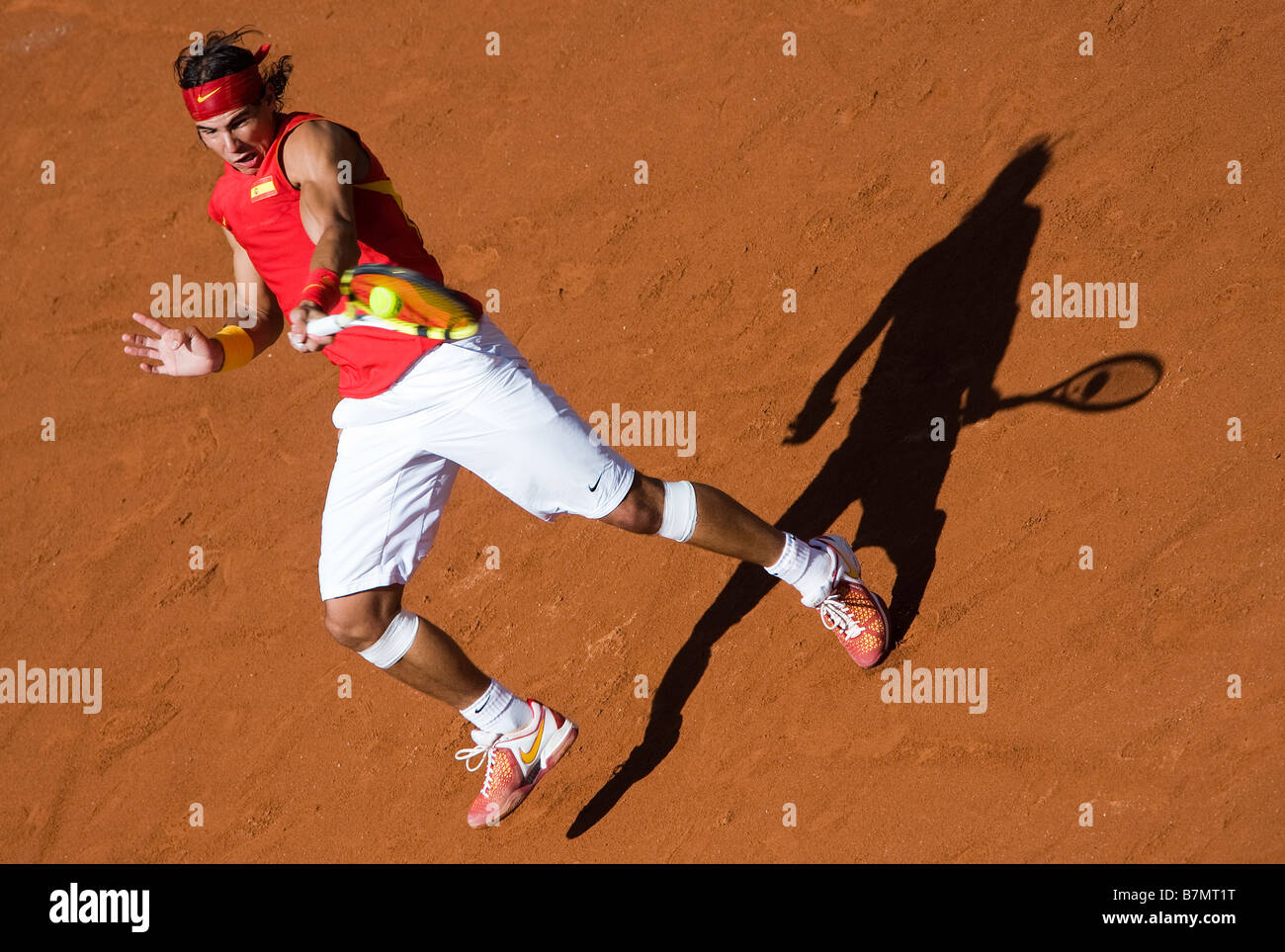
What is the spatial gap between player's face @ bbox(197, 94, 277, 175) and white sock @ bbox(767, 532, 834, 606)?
218 cm

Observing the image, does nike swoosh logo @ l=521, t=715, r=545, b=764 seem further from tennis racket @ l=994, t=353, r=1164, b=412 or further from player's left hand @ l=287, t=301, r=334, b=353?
tennis racket @ l=994, t=353, r=1164, b=412

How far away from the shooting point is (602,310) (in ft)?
18.2

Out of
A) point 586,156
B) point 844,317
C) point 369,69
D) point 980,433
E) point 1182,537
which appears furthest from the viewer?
point 369,69

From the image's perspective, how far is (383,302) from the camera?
3.35 m

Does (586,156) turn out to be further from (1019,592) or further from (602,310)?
(1019,592)

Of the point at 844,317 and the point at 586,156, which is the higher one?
the point at 586,156

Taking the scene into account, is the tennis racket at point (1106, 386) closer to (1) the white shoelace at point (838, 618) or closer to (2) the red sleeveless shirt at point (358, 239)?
(1) the white shoelace at point (838, 618)

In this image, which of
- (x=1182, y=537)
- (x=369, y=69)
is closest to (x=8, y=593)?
(x=369, y=69)

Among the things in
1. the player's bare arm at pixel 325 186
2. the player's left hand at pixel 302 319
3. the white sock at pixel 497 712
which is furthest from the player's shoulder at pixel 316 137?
the white sock at pixel 497 712

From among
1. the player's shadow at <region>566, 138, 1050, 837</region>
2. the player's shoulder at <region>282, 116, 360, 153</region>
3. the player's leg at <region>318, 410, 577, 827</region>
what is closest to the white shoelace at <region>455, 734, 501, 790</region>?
the player's leg at <region>318, 410, 577, 827</region>

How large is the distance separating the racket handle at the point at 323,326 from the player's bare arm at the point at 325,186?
1.6 inches

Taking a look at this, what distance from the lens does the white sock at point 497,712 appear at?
4148 mm

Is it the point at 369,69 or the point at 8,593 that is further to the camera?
the point at 369,69

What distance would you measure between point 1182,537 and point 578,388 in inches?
104
